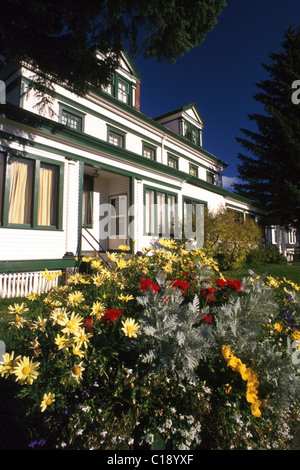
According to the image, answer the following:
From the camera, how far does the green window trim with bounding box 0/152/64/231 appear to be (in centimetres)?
682

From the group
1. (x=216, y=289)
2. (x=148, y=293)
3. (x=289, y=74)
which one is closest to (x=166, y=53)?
(x=216, y=289)

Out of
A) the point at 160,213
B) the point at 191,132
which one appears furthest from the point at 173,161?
the point at 160,213

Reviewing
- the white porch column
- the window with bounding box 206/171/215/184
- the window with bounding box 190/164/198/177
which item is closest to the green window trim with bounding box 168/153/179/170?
the window with bounding box 190/164/198/177

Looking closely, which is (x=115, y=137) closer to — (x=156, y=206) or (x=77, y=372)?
(x=156, y=206)

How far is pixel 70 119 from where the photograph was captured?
10.5 m

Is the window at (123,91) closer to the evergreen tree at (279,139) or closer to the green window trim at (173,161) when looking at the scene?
the green window trim at (173,161)

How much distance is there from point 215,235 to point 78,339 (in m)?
11.3

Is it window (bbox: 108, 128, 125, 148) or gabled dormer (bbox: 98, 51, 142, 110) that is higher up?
gabled dormer (bbox: 98, 51, 142, 110)

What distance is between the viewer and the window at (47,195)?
7.72 metres

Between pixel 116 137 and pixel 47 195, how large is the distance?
617cm

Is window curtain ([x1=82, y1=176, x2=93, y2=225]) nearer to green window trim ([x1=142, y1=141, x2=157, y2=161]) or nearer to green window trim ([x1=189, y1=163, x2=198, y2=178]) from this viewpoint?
green window trim ([x1=142, y1=141, x2=157, y2=161])

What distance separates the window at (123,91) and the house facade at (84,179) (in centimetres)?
5

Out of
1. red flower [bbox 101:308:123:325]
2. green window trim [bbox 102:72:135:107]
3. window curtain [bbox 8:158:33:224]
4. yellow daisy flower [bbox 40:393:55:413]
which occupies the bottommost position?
yellow daisy flower [bbox 40:393:55:413]

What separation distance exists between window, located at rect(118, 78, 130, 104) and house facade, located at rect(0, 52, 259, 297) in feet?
0.17
